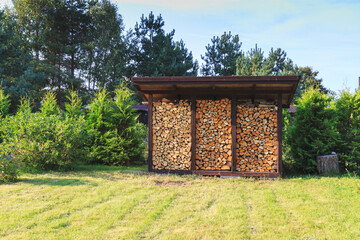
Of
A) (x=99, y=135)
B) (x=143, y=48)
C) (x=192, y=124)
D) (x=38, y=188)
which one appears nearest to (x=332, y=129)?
(x=192, y=124)

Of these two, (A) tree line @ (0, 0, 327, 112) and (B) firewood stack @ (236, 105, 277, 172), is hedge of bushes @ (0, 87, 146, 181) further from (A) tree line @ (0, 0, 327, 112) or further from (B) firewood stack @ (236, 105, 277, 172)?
(A) tree line @ (0, 0, 327, 112)

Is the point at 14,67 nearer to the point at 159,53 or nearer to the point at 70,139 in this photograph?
the point at 159,53

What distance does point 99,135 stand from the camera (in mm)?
8367

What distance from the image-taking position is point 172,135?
6969 millimetres

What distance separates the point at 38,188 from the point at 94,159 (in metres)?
3.27

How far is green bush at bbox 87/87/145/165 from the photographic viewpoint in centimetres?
822

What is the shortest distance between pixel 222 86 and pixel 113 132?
383 centimetres

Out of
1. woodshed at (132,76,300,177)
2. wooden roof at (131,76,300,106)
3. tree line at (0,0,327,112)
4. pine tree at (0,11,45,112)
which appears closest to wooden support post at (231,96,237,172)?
woodshed at (132,76,300,177)

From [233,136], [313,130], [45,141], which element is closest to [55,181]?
[45,141]

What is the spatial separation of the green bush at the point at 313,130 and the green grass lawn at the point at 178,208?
1234 mm

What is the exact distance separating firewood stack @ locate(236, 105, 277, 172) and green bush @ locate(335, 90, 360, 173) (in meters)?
2.24

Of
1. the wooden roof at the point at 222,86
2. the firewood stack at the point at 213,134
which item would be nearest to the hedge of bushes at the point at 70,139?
the wooden roof at the point at 222,86

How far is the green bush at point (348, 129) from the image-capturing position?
7.25 m

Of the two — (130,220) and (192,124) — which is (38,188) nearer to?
(130,220)
